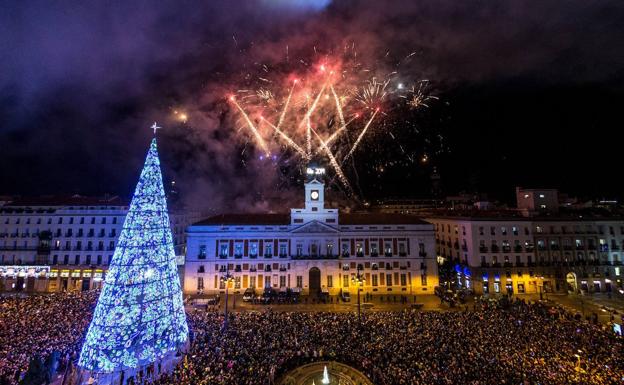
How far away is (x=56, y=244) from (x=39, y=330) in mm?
29194

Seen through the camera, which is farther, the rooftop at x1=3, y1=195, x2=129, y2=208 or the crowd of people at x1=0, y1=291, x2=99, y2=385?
the rooftop at x1=3, y1=195, x2=129, y2=208

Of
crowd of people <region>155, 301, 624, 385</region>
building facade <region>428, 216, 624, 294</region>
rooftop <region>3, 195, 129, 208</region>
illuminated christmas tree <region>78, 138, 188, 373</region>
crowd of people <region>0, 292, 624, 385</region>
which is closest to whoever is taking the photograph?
crowd of people <region>155, 301, 624, 385</region>

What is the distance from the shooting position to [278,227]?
160ft

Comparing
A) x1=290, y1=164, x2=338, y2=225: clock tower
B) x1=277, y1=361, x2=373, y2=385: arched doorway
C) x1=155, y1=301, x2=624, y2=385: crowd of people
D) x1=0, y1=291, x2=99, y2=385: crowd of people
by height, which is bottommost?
x1=277, y1=361, x2=373, y2=385: arched doorway

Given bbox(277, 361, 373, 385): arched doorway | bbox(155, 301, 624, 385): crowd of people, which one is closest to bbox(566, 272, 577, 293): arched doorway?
bbox(155, 301, 624, 385): crowd of people

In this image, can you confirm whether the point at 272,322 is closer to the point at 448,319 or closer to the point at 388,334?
the point at 388,334

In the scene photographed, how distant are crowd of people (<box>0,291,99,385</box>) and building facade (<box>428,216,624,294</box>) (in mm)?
46488

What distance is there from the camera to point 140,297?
1941 cm

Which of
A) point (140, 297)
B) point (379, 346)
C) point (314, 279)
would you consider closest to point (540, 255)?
point (314, 279)

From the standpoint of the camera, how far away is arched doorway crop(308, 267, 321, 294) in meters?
47.0

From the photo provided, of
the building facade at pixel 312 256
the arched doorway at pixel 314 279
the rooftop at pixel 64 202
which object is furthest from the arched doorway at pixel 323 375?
the rooftop at pixel 64 202

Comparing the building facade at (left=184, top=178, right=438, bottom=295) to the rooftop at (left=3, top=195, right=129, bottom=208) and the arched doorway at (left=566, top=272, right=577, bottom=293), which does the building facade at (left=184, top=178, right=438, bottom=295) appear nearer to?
the rooftop at (left=3, top=195, right=129, bottom=208)

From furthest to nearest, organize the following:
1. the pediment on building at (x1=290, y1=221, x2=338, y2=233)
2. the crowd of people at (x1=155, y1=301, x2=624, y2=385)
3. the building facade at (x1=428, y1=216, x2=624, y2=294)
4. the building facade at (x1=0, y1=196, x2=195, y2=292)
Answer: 1. the pediment on building at (x1=290, y1=221, x2=338, y2=233)
2. the building facade at (x1=0, y1=196, x2=195, y2=292)
3. the building facade at (x1=428, y1=216, x2=624, y2=294)
4. the crowd of people at (x1=155, y1=301, x2=624, y2=385)

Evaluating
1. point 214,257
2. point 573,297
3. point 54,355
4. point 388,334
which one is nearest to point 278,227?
point 214,257
